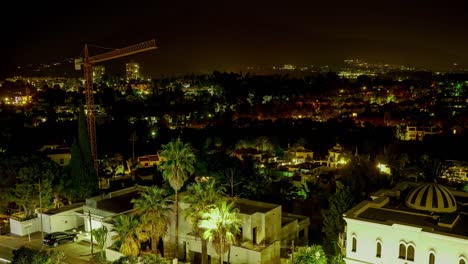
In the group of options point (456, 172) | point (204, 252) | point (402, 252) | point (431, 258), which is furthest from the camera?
point (456, 172)

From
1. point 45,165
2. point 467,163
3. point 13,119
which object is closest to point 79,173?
point 45,165

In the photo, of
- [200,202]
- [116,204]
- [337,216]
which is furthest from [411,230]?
[116,204]

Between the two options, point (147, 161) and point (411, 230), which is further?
point (147, 161)

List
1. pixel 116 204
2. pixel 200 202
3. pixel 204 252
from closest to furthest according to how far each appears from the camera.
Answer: pixel 200 202, pixel 204 252, pixel 116 204

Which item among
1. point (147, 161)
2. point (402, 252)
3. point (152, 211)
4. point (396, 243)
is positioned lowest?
point (147, 161)

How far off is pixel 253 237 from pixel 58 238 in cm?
1654

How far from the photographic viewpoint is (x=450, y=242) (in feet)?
70.8

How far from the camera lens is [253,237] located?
94.4 ft

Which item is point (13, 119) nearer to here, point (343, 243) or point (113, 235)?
point (113, 235)

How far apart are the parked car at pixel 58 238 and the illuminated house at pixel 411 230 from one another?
71.2 ft

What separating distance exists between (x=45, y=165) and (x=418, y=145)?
197 ft

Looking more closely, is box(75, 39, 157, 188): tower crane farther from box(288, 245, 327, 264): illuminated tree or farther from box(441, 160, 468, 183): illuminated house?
box(441, 160, 468, 183): illuminated house

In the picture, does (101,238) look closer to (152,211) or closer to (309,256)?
(152,211)

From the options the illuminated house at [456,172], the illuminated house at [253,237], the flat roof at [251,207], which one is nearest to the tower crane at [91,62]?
the illuminated house at [253,237]
